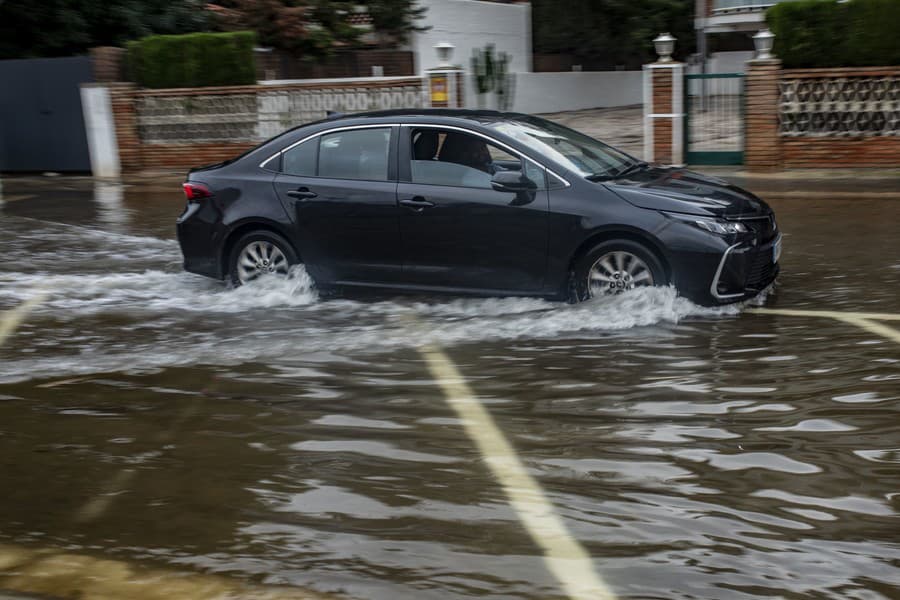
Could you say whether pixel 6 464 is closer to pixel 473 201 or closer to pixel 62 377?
pixel 62 377

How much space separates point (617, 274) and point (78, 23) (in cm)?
1847

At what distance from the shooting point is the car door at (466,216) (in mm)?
7566

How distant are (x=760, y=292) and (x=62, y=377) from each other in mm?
4968

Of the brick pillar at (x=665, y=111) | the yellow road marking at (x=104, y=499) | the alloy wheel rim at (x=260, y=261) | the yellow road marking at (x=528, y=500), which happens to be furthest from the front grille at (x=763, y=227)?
the brick pillar at (x=665, y=111)

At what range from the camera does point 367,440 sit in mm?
5211

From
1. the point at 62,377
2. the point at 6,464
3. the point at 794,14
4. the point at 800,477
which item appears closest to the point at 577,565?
the point at 800,477

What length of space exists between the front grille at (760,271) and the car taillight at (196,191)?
443cm

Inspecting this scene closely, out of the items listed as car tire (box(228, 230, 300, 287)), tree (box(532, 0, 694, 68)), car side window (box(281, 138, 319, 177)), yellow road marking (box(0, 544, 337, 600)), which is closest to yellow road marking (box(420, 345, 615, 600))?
yellow road marking (box(0, 544, 337, 600))

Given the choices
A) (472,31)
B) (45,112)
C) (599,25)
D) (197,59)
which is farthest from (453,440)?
(599,25)

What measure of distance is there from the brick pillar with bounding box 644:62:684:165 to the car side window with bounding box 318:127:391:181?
9.44m

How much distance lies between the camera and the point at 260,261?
8.60 meters

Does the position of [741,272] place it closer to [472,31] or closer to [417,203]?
[417,203]

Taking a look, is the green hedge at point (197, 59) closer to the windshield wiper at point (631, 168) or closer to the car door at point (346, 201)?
the car door at point (346, 201)

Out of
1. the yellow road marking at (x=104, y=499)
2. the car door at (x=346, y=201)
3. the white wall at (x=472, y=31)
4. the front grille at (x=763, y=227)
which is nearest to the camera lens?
the yellow road marking at (x=104, y=499)
